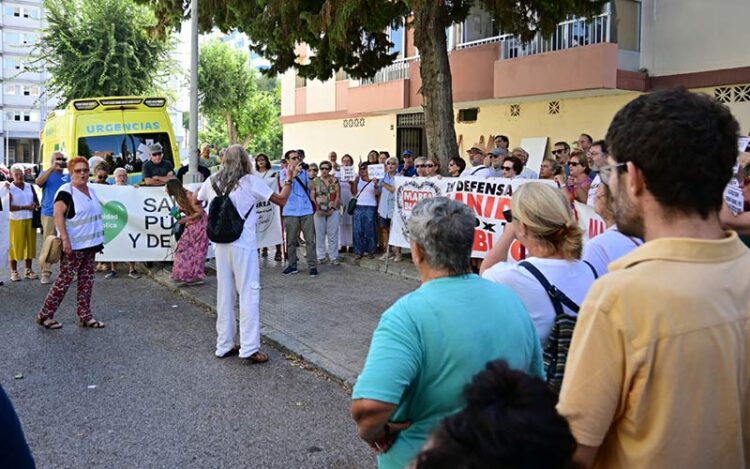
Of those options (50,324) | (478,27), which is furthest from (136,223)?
(478,27)

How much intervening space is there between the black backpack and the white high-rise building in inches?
3123

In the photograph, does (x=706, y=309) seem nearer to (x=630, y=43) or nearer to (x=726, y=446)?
(x=726, y=446)

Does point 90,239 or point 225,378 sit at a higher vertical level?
point 90,239

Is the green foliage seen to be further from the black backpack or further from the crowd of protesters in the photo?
the crowd of protesters

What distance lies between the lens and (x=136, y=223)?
38.7ft

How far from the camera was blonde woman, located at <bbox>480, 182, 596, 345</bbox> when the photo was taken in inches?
111

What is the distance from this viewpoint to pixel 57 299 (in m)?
7.89

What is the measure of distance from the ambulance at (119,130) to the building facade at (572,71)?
7430 millimetres

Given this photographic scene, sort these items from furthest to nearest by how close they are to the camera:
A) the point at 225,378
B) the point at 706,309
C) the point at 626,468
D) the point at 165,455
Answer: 1. the point at 225,378
2. the point at 165,455
3. the point at 626,468
4. the point at 706,309

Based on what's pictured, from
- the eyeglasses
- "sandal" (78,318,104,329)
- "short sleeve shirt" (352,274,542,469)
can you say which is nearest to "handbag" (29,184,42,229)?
"sandal" (78,318,104,329)

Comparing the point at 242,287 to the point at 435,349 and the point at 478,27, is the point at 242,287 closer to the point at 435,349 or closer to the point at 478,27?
the point at 435,349

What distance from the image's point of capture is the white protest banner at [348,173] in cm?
1347

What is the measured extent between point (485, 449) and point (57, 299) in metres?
7.65

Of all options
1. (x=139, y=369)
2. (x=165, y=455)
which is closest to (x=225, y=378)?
(x=139, y=369)
